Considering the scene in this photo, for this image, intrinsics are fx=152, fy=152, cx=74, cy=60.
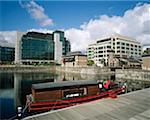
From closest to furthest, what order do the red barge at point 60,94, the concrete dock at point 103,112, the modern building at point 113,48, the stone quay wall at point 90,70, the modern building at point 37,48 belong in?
the concrete dock at point 103,112 → the red barge at point 60,94 → the stone quay wall at point 90,70 → the modern building at point 113,48 → the modern building at point 37,48

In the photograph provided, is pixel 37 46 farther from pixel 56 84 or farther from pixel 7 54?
pixel 56 84

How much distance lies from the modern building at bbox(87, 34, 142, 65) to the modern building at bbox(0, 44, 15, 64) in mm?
84239

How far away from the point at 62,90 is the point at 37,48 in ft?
451

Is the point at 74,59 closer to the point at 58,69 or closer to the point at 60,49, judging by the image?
the point at 58,69

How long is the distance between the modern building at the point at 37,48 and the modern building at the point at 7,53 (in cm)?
1525

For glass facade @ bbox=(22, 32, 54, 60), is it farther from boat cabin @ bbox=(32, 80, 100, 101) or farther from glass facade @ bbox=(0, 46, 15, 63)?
boat cabin @ bbox=(32, 80, 100, 101)

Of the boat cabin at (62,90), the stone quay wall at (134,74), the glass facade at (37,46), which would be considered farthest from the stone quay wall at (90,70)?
the boat cabin at (62,90)

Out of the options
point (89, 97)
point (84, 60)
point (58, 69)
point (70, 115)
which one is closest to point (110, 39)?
point (84, 60)

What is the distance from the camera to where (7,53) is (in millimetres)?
159750

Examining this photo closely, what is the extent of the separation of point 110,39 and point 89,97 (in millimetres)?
124159

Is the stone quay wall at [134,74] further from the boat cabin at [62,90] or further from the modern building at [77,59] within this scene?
the boat cabin at [62,90]

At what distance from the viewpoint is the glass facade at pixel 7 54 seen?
154 m

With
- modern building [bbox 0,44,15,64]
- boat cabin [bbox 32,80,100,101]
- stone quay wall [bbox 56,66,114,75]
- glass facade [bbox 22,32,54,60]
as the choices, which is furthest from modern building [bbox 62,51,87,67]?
boat cabin [bbox 32,80,100,101]

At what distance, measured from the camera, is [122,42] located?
137 meters
